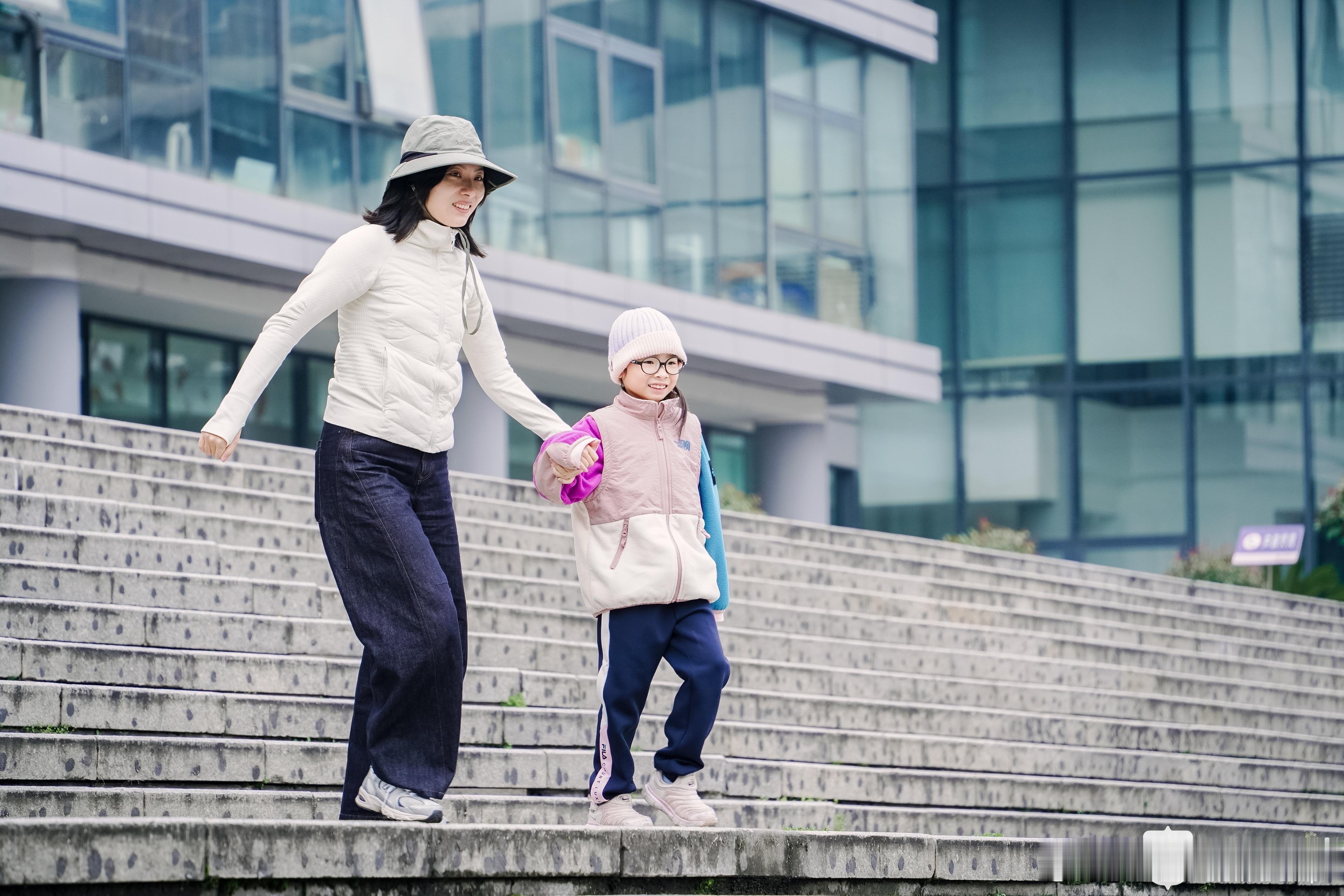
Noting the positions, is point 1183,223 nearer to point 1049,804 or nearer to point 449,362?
point 1049,804

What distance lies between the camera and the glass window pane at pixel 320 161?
54.5ft

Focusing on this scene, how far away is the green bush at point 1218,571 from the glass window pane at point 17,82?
1163 centimetres

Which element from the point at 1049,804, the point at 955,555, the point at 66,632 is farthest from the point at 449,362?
the point at 955,555

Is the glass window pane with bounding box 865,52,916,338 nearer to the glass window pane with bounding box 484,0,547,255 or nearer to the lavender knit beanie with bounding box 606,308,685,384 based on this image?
the glass window pane with bounding box 484,0,547,255

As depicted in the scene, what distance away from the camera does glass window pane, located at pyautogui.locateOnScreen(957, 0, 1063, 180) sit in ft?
94.3

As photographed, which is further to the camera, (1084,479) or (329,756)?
(1084,479)

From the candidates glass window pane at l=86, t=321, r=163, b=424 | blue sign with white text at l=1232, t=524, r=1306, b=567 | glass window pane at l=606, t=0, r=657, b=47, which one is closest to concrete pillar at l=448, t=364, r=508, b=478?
glass window pane at l=86, t=321, r=163, b=424

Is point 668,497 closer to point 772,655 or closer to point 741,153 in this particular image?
point 772,655

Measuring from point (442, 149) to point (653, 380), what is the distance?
3.20 feet

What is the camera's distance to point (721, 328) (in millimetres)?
20516

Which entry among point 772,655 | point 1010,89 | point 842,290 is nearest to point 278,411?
point 842,290

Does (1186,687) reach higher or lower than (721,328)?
lower

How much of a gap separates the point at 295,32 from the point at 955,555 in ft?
25.4

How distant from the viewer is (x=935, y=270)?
95.6ft
